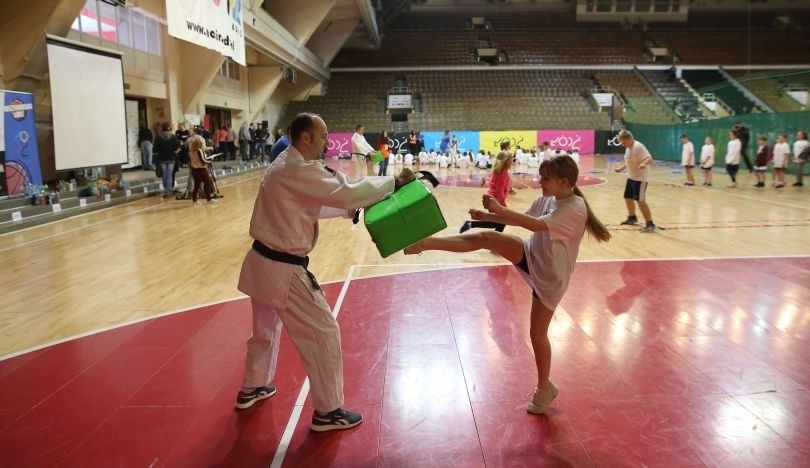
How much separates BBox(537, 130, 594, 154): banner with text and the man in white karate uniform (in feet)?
91.4

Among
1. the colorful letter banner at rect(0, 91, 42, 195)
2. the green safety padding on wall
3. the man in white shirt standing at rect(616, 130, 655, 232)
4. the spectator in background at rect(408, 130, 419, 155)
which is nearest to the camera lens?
the man in white shirt standing at rect(616, 130, 655, 232)

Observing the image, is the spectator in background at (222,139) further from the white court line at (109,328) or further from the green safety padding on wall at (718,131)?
the green safety padding on wall at (718,131)

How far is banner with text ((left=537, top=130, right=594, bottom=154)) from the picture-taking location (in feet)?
97.0

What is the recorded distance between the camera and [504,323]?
485 cm

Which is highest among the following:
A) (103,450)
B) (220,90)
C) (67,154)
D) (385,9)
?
(385,9)

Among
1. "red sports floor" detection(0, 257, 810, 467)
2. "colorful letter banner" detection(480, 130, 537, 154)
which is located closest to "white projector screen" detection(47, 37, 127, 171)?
"red sports floor" detection(0, 257, 810, 467)

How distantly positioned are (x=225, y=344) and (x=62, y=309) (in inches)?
80.8

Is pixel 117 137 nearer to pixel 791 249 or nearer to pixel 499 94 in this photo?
pixel 791 249

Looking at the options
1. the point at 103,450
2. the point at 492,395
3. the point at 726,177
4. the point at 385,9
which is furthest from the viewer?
the point at 385,9

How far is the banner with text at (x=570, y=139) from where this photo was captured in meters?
29.6

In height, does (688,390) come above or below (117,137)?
below

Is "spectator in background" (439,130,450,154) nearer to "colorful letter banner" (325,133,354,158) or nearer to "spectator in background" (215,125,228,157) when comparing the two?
"colorful letter banner" (325,133,354,158)

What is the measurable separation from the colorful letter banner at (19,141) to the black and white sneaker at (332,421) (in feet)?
30.8

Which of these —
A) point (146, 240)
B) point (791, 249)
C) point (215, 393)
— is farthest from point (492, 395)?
point (146, 240)
